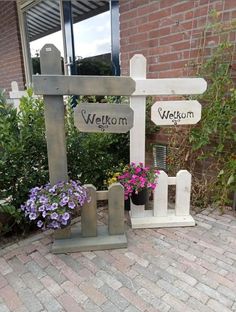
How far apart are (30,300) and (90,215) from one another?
0.59m

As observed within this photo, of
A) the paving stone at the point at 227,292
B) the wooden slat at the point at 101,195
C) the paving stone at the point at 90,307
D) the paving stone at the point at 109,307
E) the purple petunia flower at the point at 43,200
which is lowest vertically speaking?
the paving stone at the point at 90,307

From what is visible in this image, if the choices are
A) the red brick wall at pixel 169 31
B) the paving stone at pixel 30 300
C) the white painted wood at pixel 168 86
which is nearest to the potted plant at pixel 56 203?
the paving stone at pixel 30 300

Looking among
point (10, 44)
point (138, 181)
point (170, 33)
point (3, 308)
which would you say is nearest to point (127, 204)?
point (138, 181)

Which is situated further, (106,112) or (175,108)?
(175,108)

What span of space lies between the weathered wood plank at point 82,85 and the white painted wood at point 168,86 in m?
0.23

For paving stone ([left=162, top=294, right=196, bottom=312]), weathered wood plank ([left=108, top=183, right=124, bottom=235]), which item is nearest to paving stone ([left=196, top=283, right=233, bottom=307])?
paving stone ([left=162, top=294, right=196, bottom=312])

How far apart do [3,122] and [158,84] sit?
1116 mm

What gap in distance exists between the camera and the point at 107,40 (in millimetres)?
3387

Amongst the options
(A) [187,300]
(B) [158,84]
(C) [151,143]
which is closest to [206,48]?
(B) [158,84]

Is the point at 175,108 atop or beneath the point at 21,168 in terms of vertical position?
atop

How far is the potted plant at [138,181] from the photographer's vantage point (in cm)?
175

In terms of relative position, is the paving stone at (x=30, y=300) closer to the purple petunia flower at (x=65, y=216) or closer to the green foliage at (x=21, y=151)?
the purple petunia flower at (x=65, y=216)

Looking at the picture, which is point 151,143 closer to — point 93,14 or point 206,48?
point 206,48

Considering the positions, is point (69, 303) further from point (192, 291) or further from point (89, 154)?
point (89, 154)
